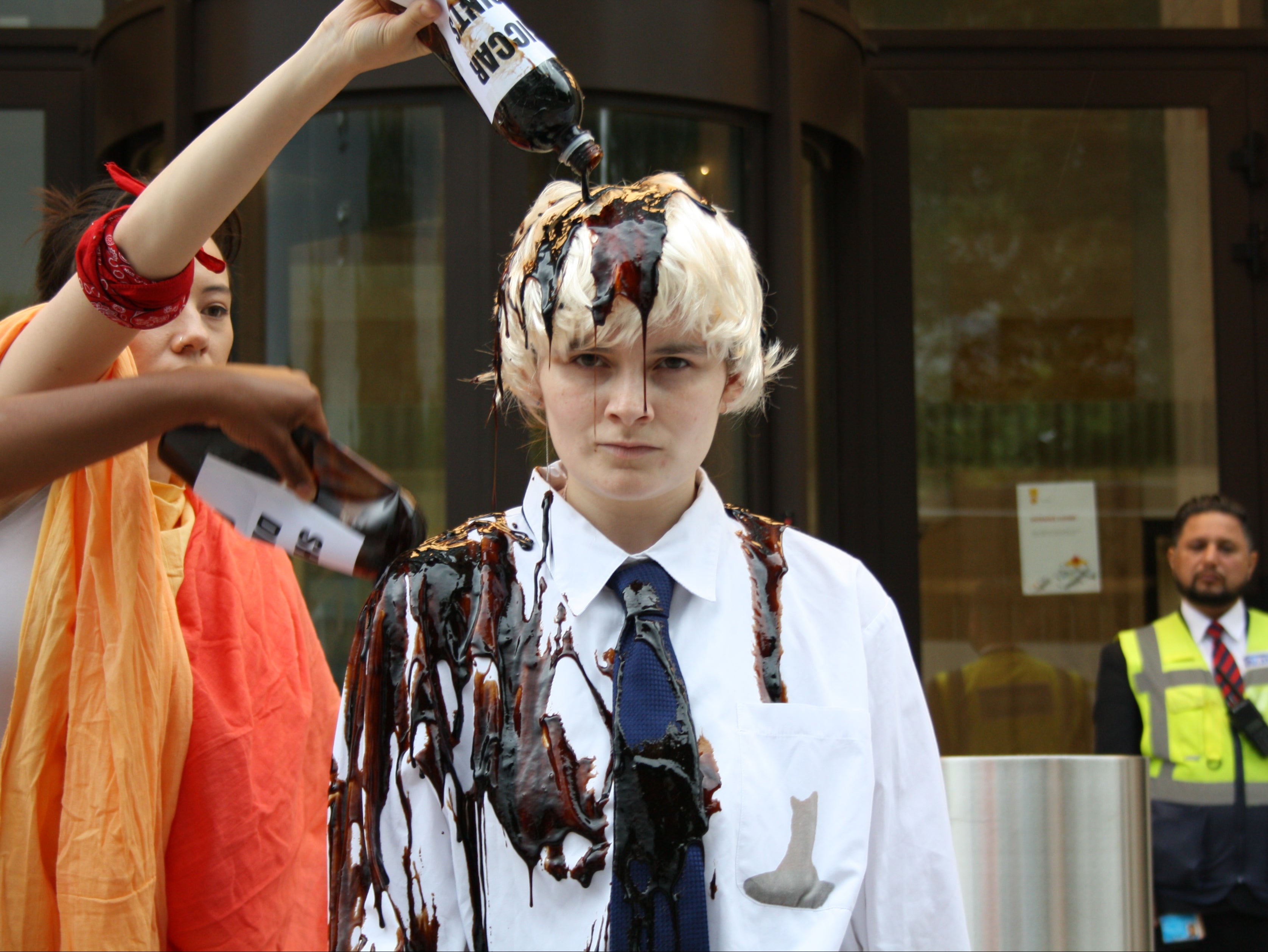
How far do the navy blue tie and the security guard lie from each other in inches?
112

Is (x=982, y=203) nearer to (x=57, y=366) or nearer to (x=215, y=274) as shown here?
(x=215, y=274)

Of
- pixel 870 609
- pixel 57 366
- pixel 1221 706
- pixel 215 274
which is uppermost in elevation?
pixel 215 274

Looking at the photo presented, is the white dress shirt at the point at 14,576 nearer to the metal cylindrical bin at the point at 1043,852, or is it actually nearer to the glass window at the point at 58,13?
the metal cylindrical bin at the point at 1043,852

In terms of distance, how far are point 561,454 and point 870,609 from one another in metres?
0.43

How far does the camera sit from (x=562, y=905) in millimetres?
1375

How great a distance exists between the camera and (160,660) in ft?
5.70

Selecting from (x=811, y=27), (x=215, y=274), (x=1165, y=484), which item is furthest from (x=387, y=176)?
(x=1165, y=484)

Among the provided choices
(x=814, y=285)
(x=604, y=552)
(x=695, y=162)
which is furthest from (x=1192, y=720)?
(x=604, y=552)

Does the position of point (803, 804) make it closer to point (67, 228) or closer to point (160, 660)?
point (160, 660)

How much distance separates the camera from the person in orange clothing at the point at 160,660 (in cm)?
151

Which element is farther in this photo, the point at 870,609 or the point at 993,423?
the point at 993,423

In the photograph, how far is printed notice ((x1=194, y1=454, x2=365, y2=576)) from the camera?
1.45 meters

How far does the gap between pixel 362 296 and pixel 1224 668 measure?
2.98 meters

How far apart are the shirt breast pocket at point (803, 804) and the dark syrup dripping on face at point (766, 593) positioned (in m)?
0.03
